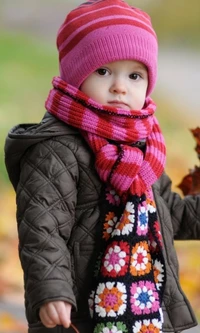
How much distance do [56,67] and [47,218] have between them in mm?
1841

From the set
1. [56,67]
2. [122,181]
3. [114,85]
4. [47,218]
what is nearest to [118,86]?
[114,85]

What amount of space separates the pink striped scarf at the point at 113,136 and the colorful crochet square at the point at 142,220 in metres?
0.03

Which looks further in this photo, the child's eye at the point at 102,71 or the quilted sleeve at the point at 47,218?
the child's eye at the point at 102,71

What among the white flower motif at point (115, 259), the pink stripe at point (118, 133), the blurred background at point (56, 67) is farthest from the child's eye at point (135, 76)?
the blurred background at point (56, 67)

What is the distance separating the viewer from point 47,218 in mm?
1327

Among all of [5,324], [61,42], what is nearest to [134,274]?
[61,42]

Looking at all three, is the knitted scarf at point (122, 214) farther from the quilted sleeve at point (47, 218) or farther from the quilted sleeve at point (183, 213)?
the quilted sleeve at point (183, 213)

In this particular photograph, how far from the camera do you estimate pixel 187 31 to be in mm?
3246

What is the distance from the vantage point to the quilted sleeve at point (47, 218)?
129 centimetres

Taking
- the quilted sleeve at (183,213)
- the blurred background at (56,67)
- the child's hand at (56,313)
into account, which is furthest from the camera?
the blurred background at (56,67)

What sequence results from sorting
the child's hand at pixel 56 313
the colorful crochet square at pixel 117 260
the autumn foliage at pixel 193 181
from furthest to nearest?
the autumn foliage at pixel 193 181
the colorful crochet square at pixel 117 260
the child's hand at pixel 56 313

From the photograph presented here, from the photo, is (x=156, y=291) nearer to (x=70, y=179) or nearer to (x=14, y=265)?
(x=70, y=179)

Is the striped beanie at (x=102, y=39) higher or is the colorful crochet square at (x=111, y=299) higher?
the striped beanie at (x=102, y=39)

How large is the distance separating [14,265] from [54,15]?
3.70 feet
